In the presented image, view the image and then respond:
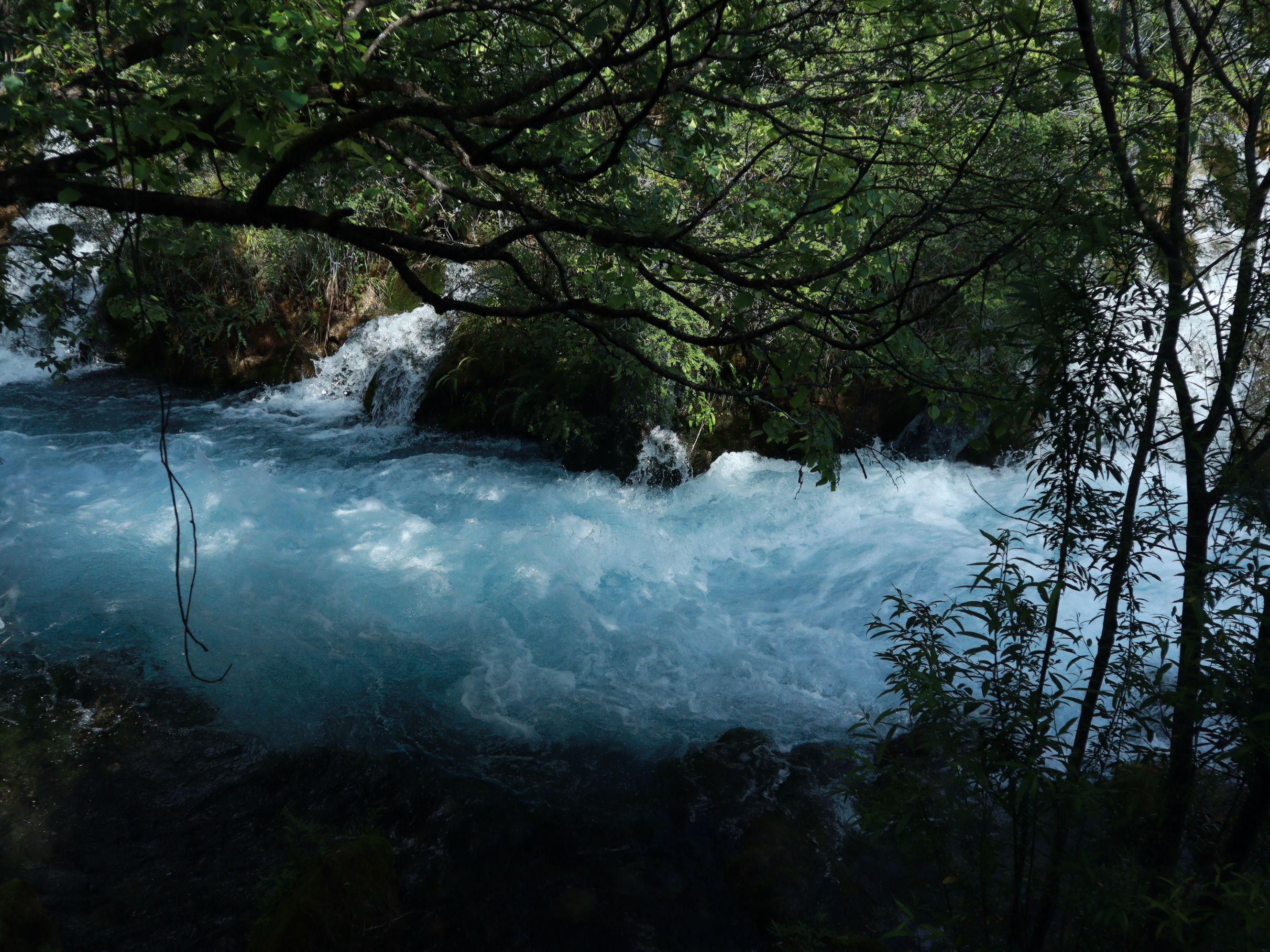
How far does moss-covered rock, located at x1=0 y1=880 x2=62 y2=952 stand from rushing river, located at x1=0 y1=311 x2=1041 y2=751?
1.62m

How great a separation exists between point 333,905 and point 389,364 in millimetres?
7539

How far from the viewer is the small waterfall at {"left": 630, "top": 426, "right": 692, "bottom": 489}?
26.8 feet

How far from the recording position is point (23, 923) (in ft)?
9.77

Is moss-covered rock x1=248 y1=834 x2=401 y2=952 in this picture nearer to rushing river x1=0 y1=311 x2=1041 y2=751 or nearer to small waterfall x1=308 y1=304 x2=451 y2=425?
rushing river x1=0 y1=311 x2=1041 y2=751

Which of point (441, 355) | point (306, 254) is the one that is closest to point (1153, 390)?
point (441, 355)

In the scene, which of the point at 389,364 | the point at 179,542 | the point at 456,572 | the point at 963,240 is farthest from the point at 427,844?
the point at 389,364

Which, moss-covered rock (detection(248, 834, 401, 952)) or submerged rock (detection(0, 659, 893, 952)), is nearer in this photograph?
moss-covered rock (detection(248, 834, 401, 952))

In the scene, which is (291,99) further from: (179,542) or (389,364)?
(389,364)

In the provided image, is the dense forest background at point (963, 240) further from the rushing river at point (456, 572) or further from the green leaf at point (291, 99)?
the rushing river at point (456, 572)

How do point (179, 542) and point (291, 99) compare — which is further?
point (179, 542)

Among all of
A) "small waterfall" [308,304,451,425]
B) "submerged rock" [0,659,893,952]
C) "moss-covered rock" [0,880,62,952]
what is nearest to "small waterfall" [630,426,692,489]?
"small waterfall" [308,304,451,425]

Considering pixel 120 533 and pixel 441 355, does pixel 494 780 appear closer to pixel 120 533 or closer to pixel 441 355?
pixel 120 533

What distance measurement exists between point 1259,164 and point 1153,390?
258cm

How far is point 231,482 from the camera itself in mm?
7598
